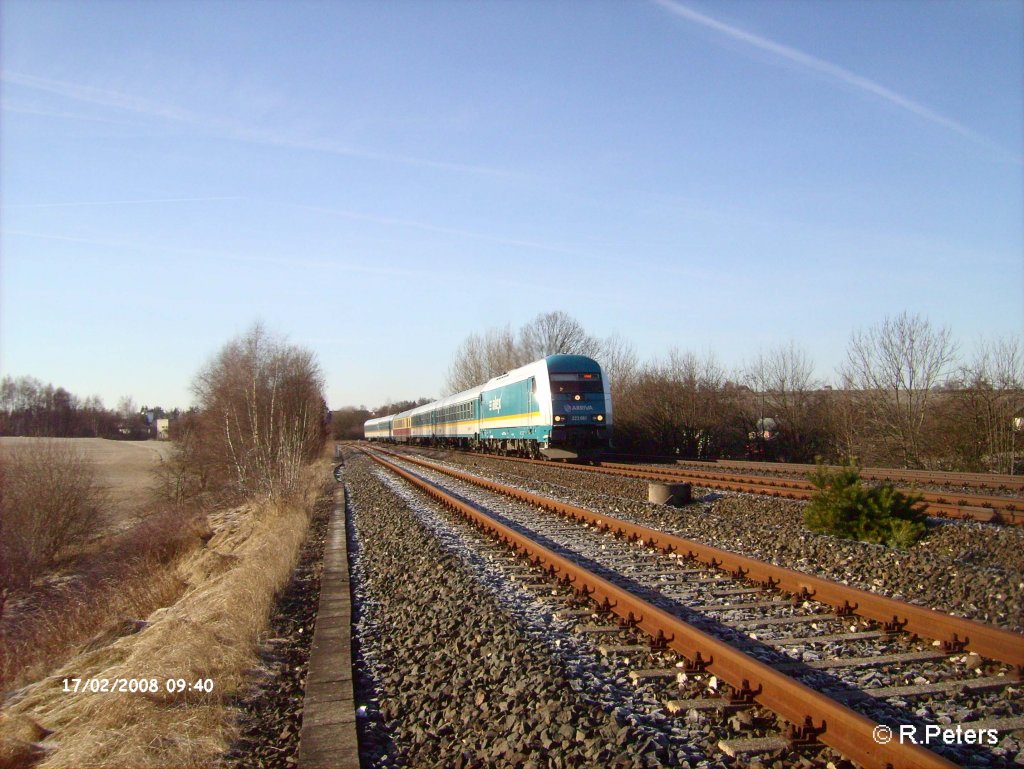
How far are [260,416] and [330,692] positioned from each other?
17281 millimetres

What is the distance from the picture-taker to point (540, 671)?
467 cm

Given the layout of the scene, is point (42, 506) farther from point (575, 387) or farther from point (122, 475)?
point (122, 475)

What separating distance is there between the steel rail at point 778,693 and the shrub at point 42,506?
615 inches

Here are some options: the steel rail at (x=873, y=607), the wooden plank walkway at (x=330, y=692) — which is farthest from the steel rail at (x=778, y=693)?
the wooden plank walkway at (x=330, y=692)

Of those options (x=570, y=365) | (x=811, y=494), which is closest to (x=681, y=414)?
(x=570, y=365)

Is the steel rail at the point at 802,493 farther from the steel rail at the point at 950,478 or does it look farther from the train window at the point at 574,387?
the train window at the point at 574,387

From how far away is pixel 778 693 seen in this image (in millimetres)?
3953

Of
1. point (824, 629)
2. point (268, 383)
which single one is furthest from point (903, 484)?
point (268, 383)

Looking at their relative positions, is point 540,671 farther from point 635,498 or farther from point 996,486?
point 996,486

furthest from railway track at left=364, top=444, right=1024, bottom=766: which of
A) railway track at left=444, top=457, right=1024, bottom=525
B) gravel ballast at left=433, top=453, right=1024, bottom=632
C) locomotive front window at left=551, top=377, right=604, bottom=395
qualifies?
locomotive front window at left=551, top=377, right=604, bottom=395

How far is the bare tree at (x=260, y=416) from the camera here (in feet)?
52.3

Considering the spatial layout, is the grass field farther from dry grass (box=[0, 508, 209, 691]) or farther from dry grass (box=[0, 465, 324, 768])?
dry grass (box=[0, 465, 324, 768])

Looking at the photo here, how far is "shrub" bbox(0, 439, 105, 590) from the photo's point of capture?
1698 cm

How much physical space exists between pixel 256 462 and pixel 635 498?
851 cm
